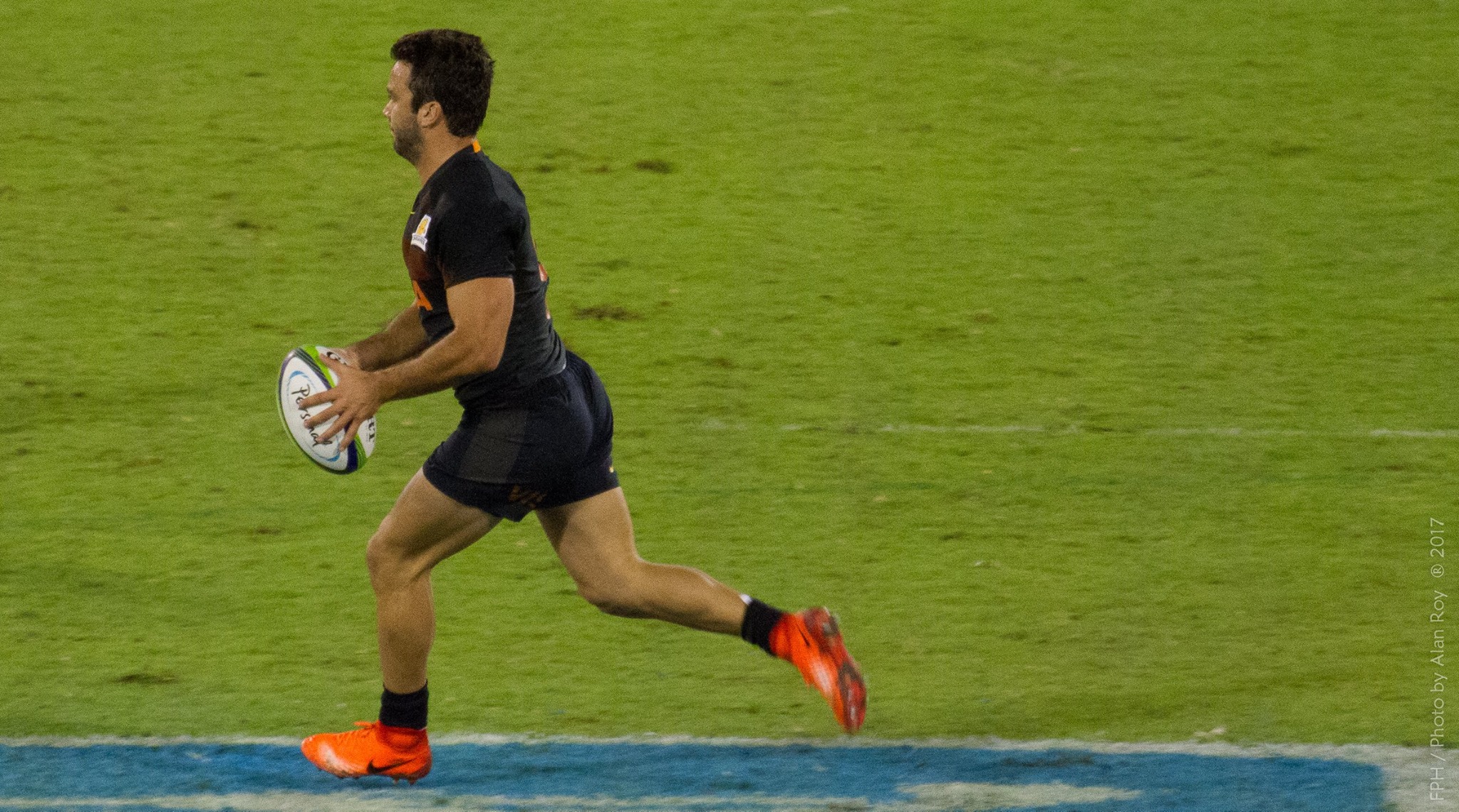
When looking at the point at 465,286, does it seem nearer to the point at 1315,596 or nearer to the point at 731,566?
the point at 731,566

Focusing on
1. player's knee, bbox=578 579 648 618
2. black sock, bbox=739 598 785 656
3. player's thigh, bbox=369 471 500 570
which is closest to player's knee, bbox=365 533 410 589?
player's thigh, bbox=369 471 500 570

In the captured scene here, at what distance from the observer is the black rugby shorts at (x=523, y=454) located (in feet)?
16.8

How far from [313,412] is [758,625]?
131cm

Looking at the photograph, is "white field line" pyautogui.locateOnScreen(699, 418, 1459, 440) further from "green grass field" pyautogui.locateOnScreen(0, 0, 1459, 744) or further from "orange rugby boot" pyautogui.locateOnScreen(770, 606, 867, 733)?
"orange rugby boot" pyautogui.locateOnScreen(770, 606, 867, 733)

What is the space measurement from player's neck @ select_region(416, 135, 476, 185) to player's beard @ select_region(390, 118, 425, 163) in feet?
0.05

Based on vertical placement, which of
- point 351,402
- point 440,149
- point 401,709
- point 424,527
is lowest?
point 401,709

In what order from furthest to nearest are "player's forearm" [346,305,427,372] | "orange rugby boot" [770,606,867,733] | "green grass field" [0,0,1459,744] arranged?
"green grass field" [0,0,1459,744] → "player's forearm" [346,305,427,372] → "orange rugby boot" [770,606,867,733]

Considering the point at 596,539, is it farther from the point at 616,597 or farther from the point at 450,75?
the point at 450,75

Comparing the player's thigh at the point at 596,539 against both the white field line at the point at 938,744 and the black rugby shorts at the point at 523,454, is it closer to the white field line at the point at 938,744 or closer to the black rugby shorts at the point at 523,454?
the black rugby shorts at the point at 523,454

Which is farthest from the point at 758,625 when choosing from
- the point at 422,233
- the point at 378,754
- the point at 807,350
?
the point at 807,350

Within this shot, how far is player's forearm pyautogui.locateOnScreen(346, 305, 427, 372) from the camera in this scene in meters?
5.41

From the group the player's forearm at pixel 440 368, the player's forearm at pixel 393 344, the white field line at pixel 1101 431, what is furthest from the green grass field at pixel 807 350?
the player's forearm at pixel 440 368

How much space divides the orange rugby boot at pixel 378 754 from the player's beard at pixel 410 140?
153 centimetres

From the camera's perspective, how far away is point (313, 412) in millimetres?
5180
